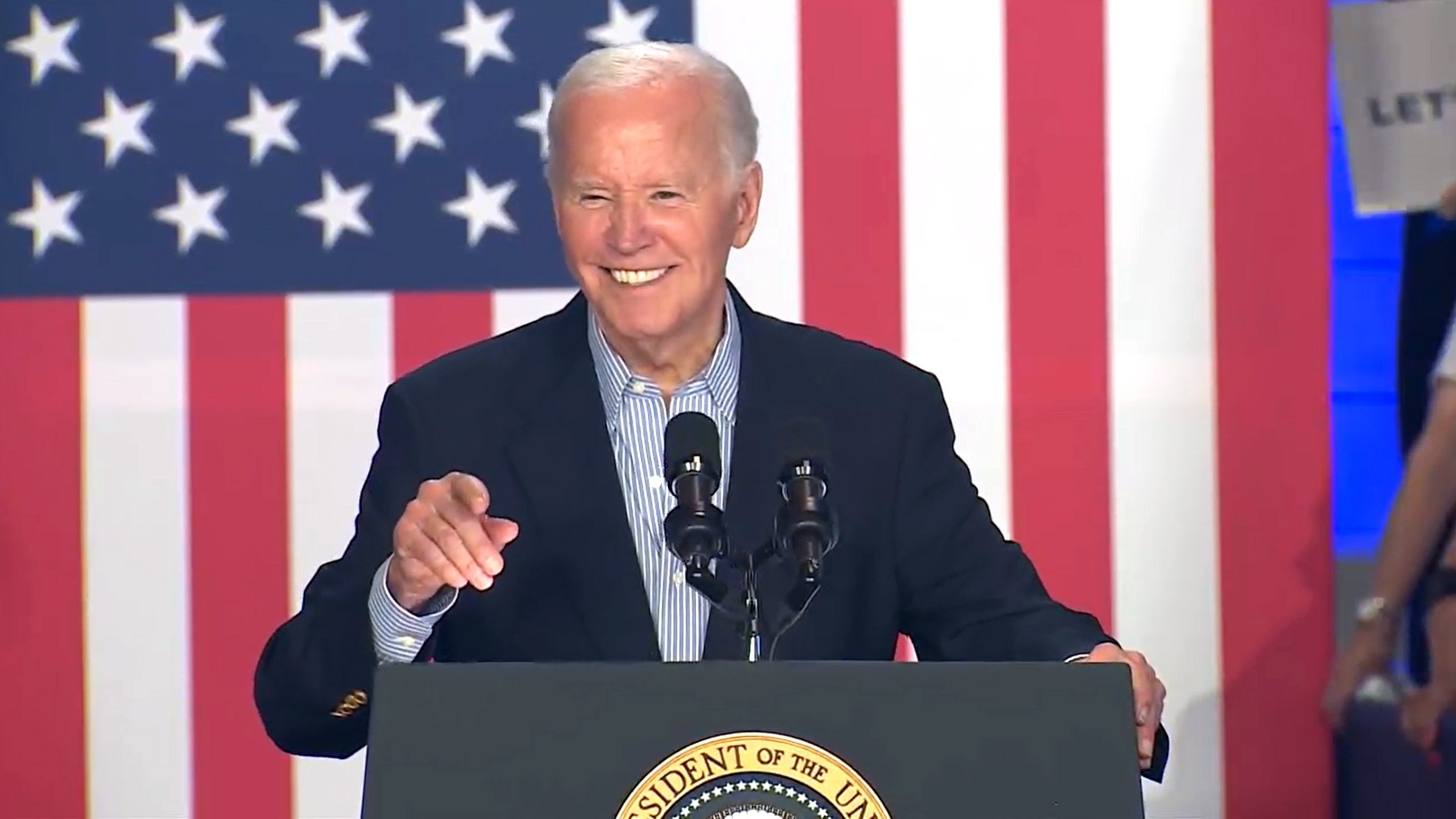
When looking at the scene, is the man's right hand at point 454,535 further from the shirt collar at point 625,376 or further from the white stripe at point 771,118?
the white stripe at point 771,118

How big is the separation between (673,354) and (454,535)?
71 centimetres

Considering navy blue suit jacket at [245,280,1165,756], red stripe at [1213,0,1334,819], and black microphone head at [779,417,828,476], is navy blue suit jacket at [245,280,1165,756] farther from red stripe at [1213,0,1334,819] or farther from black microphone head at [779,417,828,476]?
red stripe at [1213,0,1334,819]

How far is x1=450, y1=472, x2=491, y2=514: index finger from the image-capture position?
4.99ft

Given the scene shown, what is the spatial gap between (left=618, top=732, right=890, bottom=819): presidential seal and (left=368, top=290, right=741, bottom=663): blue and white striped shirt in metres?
0.63

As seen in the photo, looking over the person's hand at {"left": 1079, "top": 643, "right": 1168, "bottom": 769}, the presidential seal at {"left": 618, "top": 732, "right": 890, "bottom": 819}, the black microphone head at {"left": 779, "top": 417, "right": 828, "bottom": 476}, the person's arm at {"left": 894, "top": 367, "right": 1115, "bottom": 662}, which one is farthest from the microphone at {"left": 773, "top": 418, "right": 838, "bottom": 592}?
the person's arm at {"left": 894, "top": 367, "right": 1115, "bottom": 662}

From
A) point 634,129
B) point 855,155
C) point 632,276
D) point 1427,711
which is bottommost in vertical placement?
point 1427,711

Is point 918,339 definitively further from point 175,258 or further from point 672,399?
point 175,258

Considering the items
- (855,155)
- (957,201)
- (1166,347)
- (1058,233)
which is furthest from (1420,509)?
(855,155)

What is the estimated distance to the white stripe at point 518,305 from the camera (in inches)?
125

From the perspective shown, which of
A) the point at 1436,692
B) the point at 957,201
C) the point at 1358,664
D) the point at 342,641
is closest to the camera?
the point at 342,641

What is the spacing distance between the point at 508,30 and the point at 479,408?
3.93 ft

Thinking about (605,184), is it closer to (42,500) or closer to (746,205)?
(746,205)

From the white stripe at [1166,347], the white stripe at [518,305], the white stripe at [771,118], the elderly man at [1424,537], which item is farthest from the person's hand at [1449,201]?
the white stripe at [518,305]

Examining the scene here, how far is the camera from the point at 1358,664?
303 cm
